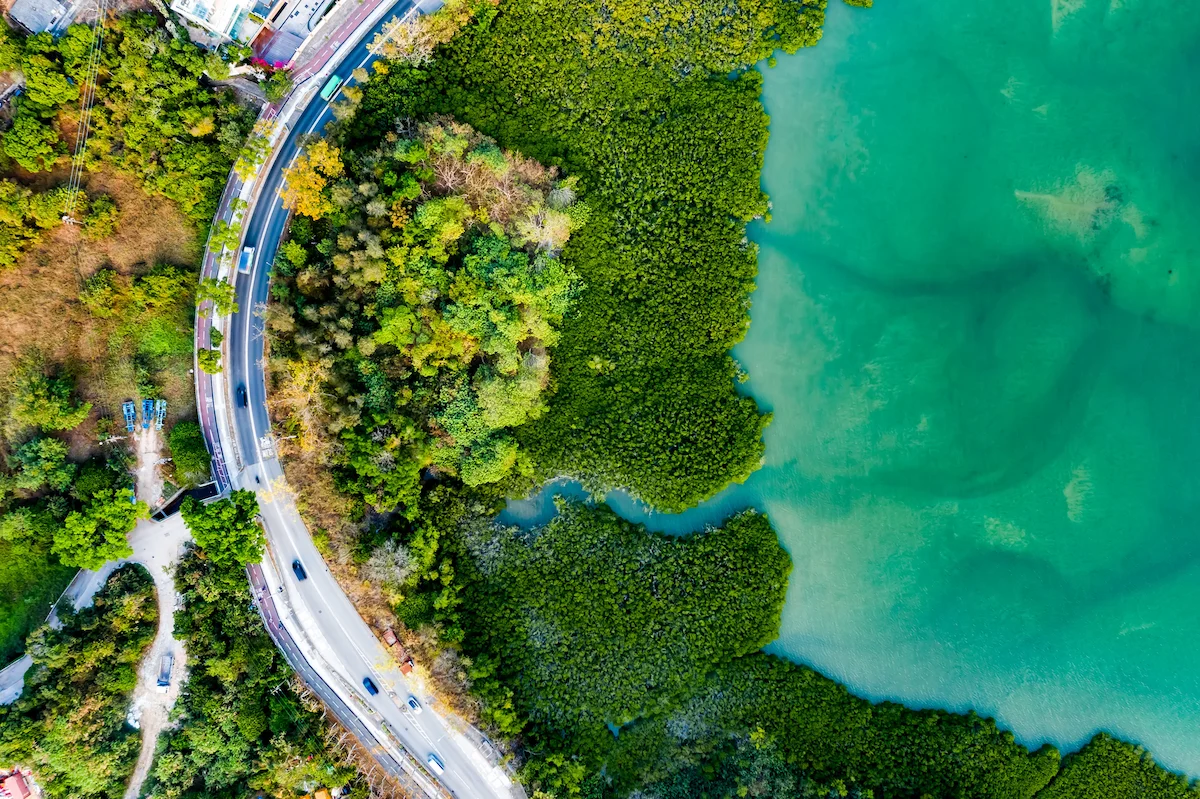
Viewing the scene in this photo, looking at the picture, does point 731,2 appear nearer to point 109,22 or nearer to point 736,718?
point 109,22

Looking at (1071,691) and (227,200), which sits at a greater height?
(1071,691)

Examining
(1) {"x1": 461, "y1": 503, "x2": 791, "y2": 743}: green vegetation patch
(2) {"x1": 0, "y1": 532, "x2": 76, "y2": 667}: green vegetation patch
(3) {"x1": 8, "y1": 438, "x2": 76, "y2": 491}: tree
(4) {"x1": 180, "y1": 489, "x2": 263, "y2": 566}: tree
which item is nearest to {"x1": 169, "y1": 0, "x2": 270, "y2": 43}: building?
(3) {"x1": 8, "y1": 438, "x2": 76, "y2": 491}: tree

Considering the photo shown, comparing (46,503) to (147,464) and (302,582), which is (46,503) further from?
(302,582)

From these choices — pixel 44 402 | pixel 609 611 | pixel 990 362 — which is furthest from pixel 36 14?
pixel 990 362

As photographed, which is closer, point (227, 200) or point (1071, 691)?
point (227, 200)

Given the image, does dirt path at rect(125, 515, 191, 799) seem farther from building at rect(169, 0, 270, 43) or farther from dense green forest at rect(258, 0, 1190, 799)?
building at rect(169, 0, 270, 43)

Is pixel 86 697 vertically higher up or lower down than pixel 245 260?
lower down

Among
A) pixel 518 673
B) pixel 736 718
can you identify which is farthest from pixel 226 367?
pixel 736 718

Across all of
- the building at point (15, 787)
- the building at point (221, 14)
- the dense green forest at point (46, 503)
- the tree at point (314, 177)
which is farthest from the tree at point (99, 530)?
the building at point (221, 14)
